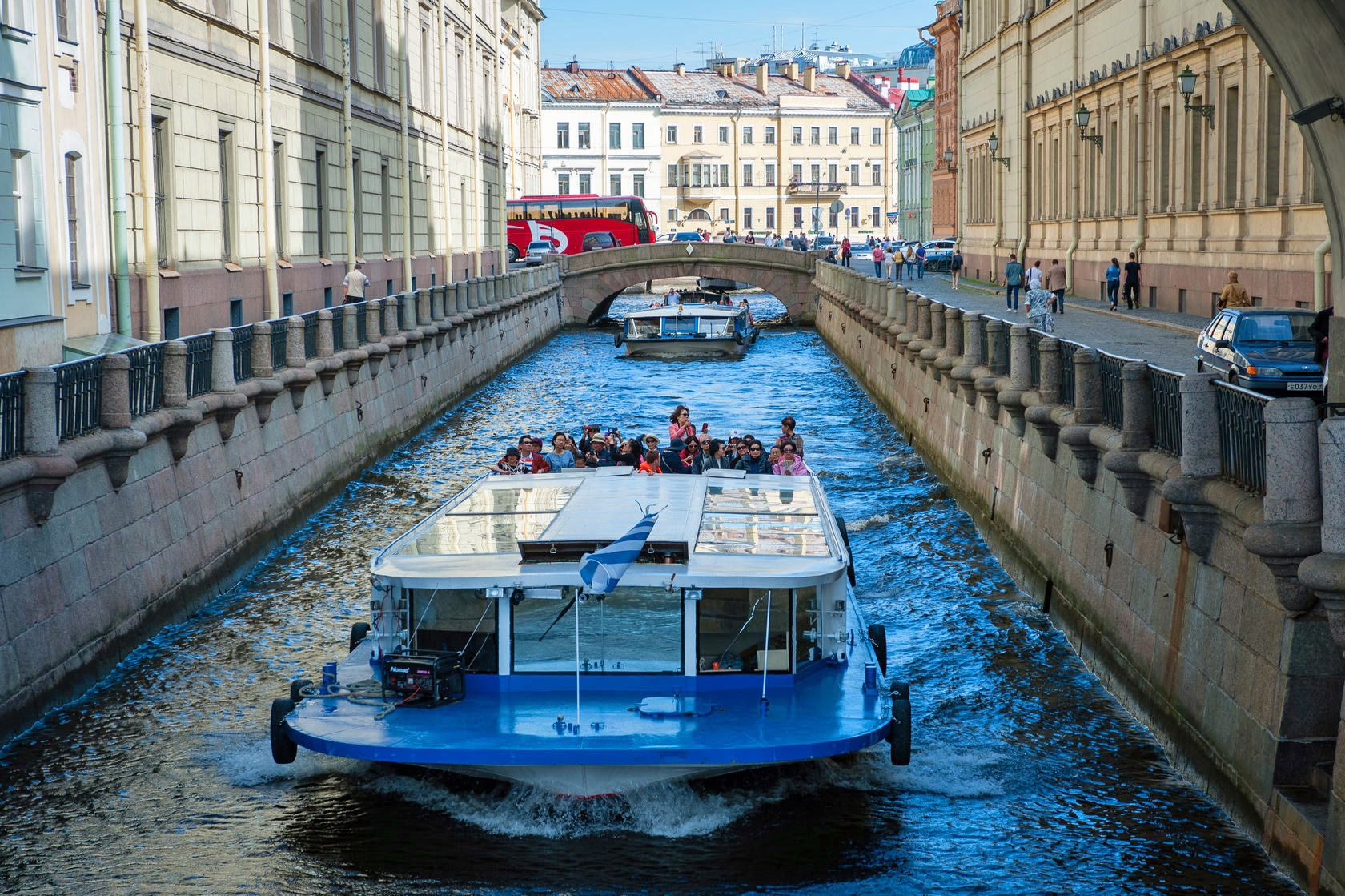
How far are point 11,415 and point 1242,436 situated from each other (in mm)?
9400

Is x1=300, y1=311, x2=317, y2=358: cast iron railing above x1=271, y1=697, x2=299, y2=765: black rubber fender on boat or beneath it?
above

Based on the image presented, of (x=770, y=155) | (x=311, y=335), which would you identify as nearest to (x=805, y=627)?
(x=311, y=335)

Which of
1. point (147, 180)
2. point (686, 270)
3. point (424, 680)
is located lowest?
point (424, 680)

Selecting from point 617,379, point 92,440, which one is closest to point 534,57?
point 617,379

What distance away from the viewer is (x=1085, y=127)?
44.1 meters

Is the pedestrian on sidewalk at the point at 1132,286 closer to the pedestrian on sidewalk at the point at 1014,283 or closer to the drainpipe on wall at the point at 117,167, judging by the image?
the pedestrian on sidewalk at the point at 1014,283

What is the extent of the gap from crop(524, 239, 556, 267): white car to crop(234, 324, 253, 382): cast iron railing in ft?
174

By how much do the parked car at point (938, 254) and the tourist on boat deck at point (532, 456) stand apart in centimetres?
4822

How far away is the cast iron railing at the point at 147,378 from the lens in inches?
676

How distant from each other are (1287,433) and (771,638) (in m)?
3.80

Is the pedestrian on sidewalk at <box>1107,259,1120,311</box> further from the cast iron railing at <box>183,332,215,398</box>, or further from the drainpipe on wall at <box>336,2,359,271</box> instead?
the cast iron railing at <box>183,332,215,398</box>

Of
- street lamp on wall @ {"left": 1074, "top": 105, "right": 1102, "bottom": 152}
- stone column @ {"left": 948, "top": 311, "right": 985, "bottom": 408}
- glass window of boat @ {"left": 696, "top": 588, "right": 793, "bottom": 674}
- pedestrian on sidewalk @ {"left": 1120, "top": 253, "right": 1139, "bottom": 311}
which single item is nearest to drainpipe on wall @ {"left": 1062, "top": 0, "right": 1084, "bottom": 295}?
street lamp on wall @ {"left": 1074, "top": 105, "right": 1102, "bottom": 152}

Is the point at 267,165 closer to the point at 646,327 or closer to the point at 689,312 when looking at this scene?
the point at 646,327

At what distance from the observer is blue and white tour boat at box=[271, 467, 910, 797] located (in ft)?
36.9
